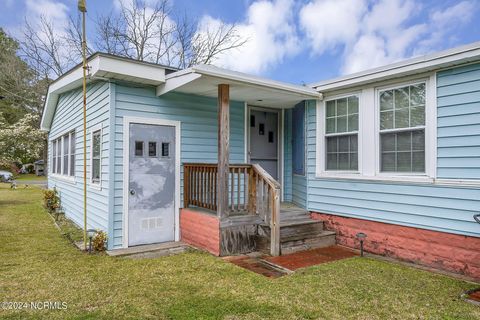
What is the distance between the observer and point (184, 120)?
5918mm

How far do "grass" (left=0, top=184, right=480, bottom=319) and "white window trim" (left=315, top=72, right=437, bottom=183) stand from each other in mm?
1339

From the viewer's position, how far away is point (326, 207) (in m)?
5.88

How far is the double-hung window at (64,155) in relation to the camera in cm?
812

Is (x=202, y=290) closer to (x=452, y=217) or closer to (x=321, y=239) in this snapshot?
(x=321, y=239)

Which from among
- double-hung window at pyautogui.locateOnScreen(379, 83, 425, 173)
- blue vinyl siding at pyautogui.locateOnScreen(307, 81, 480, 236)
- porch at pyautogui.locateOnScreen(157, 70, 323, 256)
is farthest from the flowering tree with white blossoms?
double-hung window at pyautogui.locateOnScreen(379, 83, 425, 173)

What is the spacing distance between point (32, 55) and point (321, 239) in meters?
23.1

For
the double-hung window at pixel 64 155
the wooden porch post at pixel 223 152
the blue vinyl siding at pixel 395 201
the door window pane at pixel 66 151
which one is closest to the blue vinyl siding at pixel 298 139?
the blue vinyl siding at pixel 395 201

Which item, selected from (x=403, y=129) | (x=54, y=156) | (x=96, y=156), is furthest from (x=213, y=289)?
(x=54, y=156)

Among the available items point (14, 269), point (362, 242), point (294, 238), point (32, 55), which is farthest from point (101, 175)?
point (32, 55)

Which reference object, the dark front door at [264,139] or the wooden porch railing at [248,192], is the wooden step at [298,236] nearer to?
the wooden porch railing at [248,192]

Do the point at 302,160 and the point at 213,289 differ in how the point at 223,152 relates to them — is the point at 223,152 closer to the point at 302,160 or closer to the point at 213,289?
the point at 213,289

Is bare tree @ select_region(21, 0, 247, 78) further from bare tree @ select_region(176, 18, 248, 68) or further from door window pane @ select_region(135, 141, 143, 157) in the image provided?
door window pane @ select_region(135, 141, 143, 157)

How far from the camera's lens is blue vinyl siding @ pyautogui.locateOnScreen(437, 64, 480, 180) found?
4039 mm

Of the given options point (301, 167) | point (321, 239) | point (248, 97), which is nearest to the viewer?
point (321, 239)
